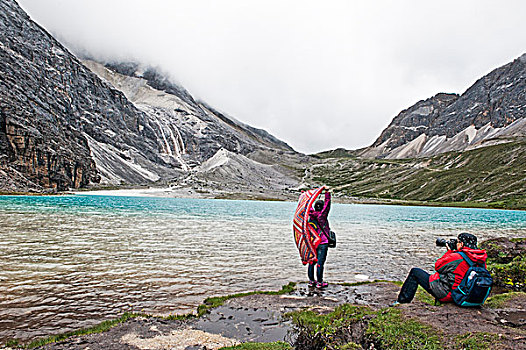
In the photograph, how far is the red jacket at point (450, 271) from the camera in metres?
8.33

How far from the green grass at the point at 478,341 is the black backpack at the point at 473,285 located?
70.9 inches

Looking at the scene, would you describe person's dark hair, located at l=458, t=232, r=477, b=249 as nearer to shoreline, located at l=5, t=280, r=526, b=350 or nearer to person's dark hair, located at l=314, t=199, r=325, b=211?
shoreline, located at l=5, t=280, r=526, b=350

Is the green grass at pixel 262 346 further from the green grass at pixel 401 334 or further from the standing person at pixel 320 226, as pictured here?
the standing person at pixel 320 226

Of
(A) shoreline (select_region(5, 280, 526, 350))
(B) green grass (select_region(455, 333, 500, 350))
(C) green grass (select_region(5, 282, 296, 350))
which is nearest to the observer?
(B) green grass (select_region(455, 333, 500, 350))

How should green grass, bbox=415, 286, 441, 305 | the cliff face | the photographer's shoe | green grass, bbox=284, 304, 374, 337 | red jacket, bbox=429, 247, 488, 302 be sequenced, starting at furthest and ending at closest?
the cliff face
the photographer's shoe
green grass, bbox=415, 286, 441, 305
red jacket, bbox=429, 247, 488, 302
green grass, bbox=284, 304, 374, 337

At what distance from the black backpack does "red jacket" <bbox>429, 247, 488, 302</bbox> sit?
0.28ft

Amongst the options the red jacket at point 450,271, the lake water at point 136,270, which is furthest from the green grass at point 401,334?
the lake water at point 136,270

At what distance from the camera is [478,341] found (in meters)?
6.51

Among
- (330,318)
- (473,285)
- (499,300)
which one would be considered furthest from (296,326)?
(499,300)

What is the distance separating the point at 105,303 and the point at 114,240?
49.1 ft

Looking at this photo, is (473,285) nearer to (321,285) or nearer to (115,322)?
(321,285)

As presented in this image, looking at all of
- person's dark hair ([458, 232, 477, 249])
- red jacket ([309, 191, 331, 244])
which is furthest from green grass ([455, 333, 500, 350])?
red jacket ([309, 191, 331, 244])

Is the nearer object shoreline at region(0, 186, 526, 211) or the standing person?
the standing person

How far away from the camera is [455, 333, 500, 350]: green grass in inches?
248
